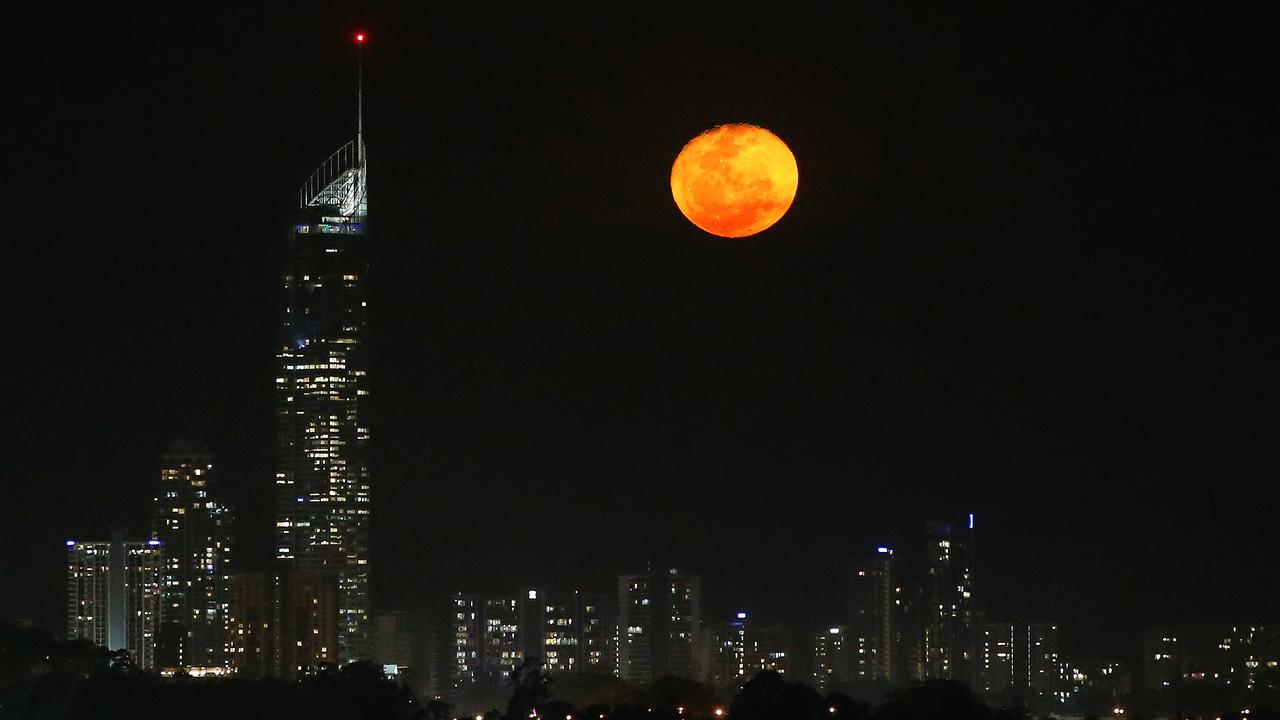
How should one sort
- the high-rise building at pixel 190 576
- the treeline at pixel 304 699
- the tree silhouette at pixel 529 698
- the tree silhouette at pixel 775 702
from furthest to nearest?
the high-rise building at pixel 190 576 → the tree silhouette at pixel 529 698 → the treeline at pixel 304 699 → the tree silhouette at pixel 775 702

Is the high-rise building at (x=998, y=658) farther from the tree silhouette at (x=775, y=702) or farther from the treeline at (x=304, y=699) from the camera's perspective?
the tree silhouette at (x=775, y=702)

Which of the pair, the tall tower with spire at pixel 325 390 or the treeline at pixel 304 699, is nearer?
the treeline at pixel 304 699

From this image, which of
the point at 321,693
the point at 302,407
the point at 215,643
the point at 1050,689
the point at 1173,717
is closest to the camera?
the point at 321,693

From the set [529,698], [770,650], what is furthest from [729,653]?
[529,698]

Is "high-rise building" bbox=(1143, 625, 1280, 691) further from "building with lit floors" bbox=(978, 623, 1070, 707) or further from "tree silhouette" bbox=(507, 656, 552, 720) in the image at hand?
"tree silhouette" bbox=(507, 656, 552, 720)

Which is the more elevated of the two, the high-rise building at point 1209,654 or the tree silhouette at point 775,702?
the tree silhouette at point 775,702

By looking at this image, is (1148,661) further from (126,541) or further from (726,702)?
(126,541)

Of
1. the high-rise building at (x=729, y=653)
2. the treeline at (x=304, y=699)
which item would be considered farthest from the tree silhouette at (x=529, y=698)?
the high-rise building at (x=729, y=653)

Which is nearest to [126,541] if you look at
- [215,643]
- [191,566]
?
[191,566]
